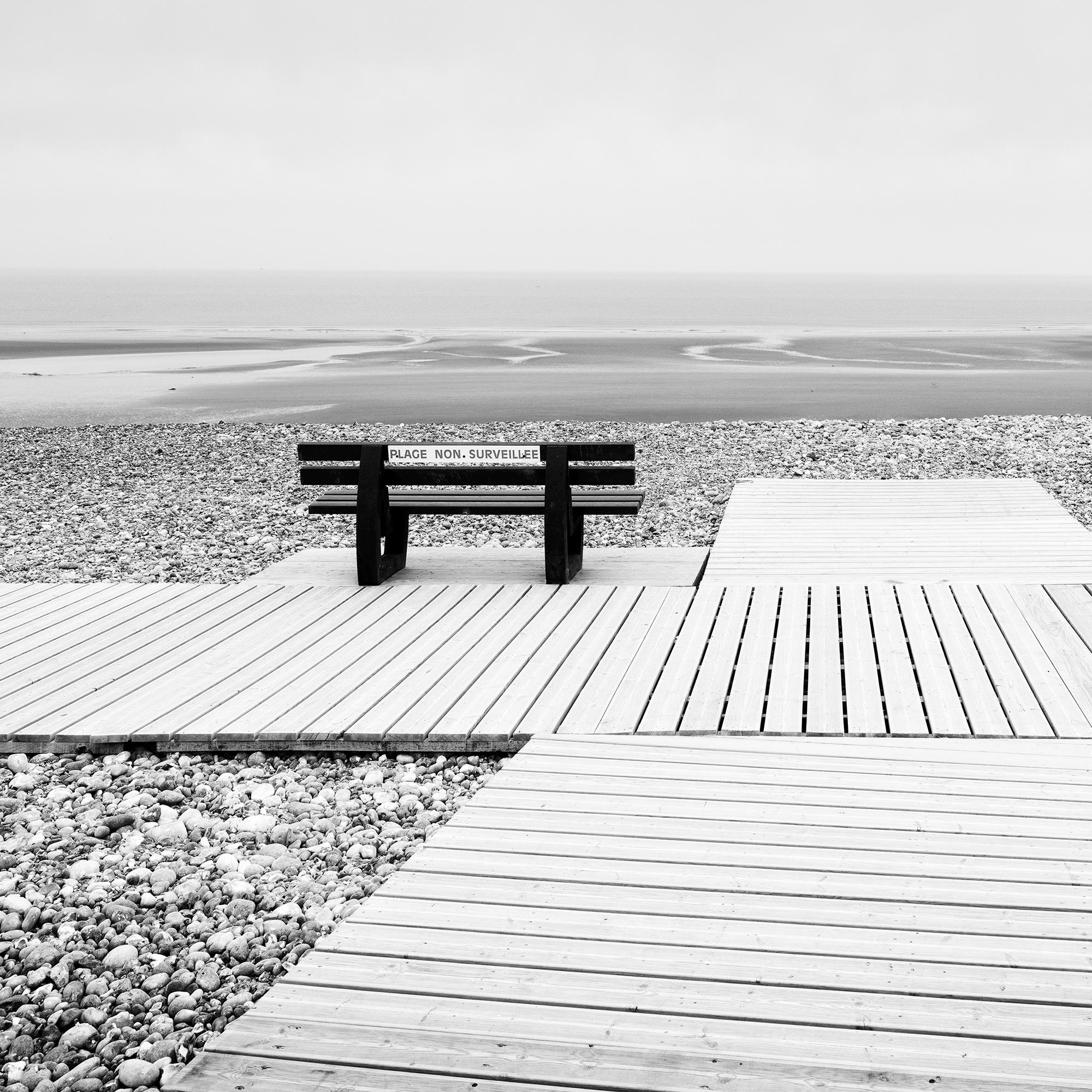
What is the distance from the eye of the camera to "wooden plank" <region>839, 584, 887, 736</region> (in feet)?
15.5

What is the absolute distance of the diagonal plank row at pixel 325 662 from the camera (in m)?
4.93

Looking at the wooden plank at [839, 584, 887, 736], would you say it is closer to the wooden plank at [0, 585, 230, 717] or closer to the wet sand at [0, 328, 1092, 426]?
the wooden plank at [0, 585, 230, 717]

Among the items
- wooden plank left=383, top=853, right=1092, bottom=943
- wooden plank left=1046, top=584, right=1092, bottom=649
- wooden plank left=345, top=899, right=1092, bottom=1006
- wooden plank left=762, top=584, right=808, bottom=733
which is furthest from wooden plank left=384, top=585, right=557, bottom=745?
wooden plank left=1046, top=584, right=1092, bottom=649

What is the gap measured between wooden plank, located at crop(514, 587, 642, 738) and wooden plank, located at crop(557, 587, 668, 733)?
0.07 ft

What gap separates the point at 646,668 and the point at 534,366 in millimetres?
29239

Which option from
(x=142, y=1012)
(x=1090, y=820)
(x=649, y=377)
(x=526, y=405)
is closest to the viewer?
(x=142, y=1012)

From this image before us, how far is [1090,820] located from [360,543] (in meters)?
4.54

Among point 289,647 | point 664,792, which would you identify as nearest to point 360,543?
point 289,647

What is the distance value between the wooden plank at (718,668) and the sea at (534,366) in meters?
13.9

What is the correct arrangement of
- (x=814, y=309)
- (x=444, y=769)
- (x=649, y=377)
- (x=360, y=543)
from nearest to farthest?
(x=444, y=769)
(x=360, y=543)
(x=649, y=377)
(x=814, y=309)

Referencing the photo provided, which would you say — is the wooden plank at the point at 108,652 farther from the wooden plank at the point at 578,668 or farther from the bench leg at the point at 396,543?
the wooden plank at the point at 578,668

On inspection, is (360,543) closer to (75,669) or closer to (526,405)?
(75,669)

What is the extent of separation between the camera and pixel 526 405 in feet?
75.3

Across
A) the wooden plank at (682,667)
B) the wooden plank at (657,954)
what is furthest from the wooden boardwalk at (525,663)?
the wooden plank at (657,954)
